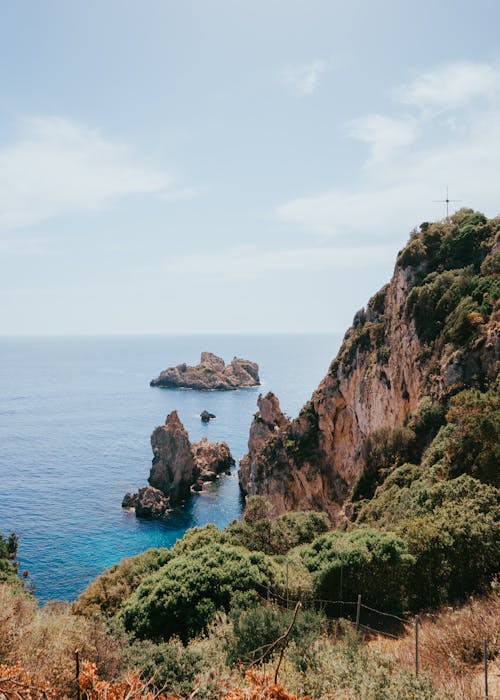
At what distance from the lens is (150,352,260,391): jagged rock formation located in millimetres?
153625

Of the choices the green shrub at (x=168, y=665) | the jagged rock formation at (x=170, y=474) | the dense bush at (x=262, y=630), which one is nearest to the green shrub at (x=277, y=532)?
the dense bush at (x=262, y=630)

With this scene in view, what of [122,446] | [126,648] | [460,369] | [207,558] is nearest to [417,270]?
[460,369]

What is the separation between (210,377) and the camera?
156 meters

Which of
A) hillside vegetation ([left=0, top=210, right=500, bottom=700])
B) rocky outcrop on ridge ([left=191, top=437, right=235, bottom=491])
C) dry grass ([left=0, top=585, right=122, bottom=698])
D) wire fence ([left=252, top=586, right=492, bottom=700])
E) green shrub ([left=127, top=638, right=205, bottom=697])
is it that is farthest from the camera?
rocky outcrop on ridge ([left=191, top=437, right=235, bottom=491])

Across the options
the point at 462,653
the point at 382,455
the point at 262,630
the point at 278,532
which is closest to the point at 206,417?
the point at 382,455

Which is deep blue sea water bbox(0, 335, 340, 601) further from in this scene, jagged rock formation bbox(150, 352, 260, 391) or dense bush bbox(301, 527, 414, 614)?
dense bush bbox(301, 527, 414, 614)

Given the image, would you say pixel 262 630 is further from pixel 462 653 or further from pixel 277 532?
pixel 277 532

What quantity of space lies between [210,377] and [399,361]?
118 meters

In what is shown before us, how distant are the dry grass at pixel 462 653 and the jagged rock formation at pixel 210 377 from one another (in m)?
141

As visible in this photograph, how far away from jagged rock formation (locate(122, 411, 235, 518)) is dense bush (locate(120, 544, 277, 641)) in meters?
41.8

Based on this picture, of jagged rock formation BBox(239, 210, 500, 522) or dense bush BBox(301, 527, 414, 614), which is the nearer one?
dense bush BBox(301, 527, 414, 614)

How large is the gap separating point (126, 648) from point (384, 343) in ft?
123

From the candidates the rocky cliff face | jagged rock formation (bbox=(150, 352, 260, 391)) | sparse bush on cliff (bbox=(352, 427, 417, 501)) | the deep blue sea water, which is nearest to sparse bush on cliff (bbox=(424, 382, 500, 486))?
sparse bush on cliff (bbox=(352, 427, 417, 501))

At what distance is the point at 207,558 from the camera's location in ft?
66.0
